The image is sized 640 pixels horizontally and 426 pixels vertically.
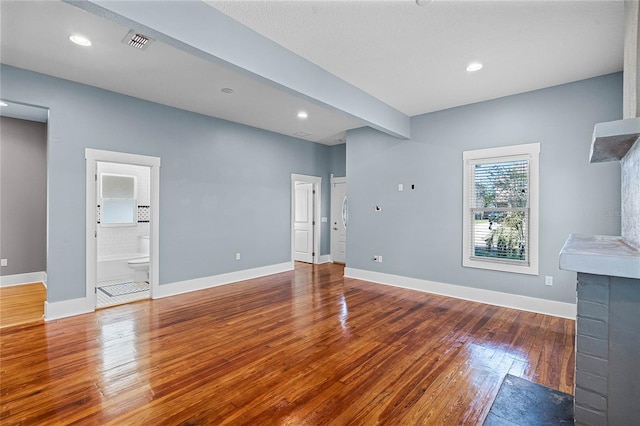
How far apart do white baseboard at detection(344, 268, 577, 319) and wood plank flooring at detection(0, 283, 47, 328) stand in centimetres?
488

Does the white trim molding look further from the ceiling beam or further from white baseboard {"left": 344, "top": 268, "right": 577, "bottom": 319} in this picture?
the ceiling beam

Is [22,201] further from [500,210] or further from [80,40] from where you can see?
[500,210]

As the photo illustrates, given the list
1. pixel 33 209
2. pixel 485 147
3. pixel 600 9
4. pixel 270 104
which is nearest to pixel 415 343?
pixel 485 147

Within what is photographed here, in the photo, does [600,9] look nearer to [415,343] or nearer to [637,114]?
[637,114]

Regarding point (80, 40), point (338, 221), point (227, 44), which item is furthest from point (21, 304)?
point (338, 221)

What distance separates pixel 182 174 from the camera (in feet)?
16.1

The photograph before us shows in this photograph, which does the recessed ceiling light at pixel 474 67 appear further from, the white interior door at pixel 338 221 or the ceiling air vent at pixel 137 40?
the white interior door at pixel 338 221

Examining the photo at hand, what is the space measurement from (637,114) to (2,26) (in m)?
4.65

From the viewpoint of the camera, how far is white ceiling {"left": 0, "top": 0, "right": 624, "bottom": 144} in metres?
2.39

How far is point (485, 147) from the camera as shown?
434cm

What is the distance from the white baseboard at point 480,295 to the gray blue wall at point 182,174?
2.26 meters

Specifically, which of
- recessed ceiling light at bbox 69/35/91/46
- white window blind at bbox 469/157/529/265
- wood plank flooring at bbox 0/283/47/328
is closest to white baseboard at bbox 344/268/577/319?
white window blind at bbox 469/157/529/265

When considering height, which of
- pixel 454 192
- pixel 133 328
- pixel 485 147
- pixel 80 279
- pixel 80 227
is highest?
pixel 485 147

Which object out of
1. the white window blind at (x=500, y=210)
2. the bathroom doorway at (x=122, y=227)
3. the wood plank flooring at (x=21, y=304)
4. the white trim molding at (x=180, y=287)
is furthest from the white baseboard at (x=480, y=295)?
the wood plank flooring at (x=21, y=304)
